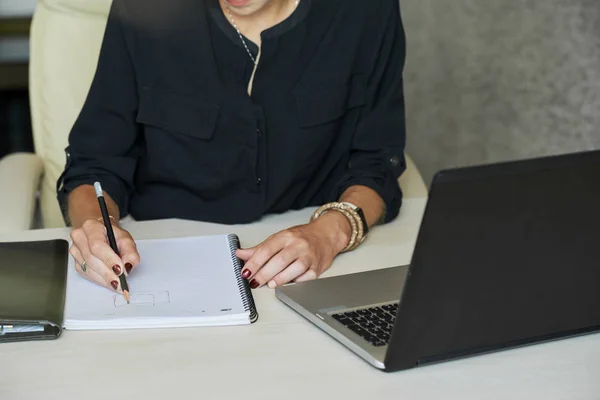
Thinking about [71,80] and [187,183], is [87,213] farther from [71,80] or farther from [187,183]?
[71,80]

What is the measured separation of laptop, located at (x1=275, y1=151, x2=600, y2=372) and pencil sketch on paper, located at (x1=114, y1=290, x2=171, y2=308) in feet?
0.74

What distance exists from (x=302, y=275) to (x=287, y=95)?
0.48 meters

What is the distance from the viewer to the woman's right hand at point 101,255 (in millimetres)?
1185

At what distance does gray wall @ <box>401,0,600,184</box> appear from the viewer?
2.40 meters

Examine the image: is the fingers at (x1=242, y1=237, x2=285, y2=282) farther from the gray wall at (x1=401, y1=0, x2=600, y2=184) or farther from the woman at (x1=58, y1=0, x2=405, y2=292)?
the gray wall at (x1=401, y1=0, x2=600, y2=184)

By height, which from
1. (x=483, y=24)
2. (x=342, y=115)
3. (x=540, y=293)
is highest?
(x=540, y=293)

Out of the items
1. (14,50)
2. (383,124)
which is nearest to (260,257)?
(383,124)

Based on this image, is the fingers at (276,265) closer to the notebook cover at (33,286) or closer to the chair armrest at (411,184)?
the notebook cover at (33,286)

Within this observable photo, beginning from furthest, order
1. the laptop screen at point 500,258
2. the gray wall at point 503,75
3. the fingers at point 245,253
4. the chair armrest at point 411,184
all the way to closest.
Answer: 1. the gray wall at point 503,75
2. the chair armrest at point 411,184
3. the fingers at point 245,253
4. the laptop screen at point 500,258

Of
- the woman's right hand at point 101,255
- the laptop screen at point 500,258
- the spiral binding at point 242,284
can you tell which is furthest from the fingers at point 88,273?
the laptop screen at point 500,258

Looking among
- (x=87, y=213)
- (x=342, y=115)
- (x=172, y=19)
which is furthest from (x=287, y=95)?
(x=87, y=213)

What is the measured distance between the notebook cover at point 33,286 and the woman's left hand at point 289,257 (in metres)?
0.26

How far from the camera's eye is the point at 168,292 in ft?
3.88

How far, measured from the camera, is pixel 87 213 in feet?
4.66
